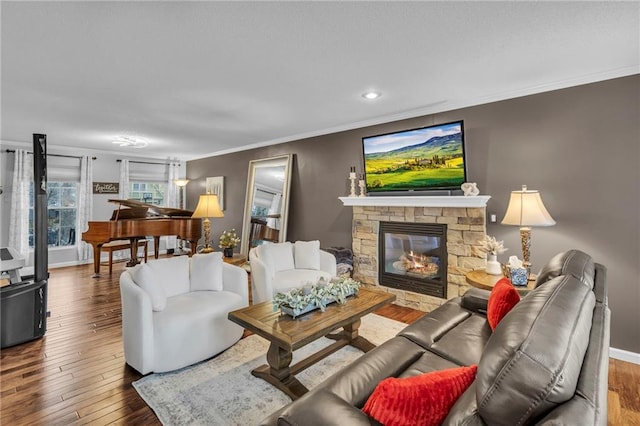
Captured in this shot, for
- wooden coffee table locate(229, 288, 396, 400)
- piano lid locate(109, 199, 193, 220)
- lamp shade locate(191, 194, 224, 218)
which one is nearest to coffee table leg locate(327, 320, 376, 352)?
wooden coffee table locate(229, 288, 396, 400)

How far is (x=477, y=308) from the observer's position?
249 centimetres

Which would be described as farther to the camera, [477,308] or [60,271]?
[60,271]

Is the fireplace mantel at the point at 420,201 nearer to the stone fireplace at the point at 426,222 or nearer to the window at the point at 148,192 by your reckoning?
the stone fireplace at the point at 426,222

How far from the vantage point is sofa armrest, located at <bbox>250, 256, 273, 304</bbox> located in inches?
136

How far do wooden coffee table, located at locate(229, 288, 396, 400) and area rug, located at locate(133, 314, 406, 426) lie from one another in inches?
3.3

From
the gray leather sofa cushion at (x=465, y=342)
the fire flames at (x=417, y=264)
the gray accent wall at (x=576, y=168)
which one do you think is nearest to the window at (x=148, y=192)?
the fire flames at (x=417, y=264)

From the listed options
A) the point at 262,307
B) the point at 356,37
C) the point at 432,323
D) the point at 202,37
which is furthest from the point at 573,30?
the point at 262,307

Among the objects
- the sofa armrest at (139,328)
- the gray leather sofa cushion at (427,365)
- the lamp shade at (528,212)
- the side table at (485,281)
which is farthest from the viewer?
the lamp shade at (528,212)

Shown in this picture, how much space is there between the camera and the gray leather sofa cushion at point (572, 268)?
1.63 metres

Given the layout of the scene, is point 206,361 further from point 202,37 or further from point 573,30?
point 573,30

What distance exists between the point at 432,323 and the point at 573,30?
7.25ft

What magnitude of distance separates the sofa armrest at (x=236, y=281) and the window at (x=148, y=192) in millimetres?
5525

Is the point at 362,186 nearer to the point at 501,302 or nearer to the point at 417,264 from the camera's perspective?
the point at 417,264

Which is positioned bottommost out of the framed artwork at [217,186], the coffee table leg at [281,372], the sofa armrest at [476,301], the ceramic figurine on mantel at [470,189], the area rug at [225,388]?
the area rug at [225,388]
